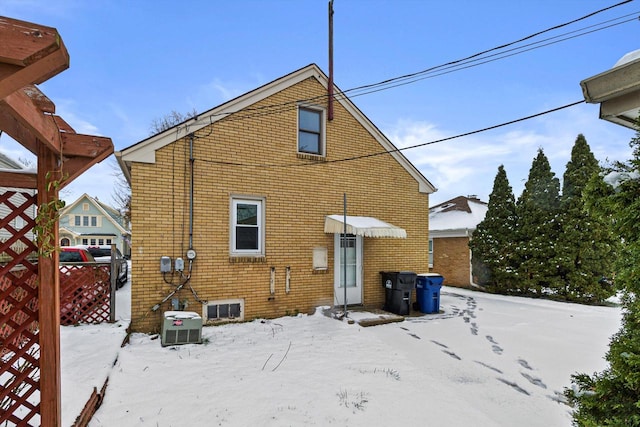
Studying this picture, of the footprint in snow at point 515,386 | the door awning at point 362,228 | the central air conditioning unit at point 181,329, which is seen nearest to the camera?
the footprint in snow at point 515,386

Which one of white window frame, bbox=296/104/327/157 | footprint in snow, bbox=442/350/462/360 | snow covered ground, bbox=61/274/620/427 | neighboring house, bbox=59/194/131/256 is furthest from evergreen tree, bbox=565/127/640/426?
neighboring house, bbox=59/194/131/256

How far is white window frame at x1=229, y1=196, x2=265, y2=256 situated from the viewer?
817 centimetres

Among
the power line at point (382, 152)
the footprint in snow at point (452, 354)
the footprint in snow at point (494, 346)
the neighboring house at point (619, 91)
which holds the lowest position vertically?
the footprint in snow at point (494, 346)

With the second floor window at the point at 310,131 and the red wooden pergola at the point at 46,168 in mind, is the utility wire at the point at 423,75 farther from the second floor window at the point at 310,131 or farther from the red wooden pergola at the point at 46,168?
the red wooden pergola at the point at 46,168

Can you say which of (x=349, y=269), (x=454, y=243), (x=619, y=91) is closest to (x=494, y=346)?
(x=349, y=269)

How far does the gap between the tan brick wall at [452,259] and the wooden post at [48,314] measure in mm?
15882

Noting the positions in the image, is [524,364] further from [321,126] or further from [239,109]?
[239,109]

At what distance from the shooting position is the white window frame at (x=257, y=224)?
26.8 feet

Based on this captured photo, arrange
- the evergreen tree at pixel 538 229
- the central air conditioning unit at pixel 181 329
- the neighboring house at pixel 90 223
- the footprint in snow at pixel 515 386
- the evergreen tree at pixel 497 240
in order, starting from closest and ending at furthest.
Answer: the footprint in snow at pixel 515 386 < the central air conditioning unit at pixel 181 329 < the evergreen tree at pixel 538 229 < the evergreen tree at pixel 497 240 < the neighboring house at pixel 90 223

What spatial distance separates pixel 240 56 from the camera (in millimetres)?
12664

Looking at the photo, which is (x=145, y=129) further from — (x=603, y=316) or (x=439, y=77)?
(x=603, y=316)

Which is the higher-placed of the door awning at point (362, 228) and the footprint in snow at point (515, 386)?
the door awning at point (362, 228)

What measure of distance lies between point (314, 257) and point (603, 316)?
8.62 metres

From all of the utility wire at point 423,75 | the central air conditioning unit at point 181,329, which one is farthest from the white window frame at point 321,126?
the central air conditioning unit at point 181,329
